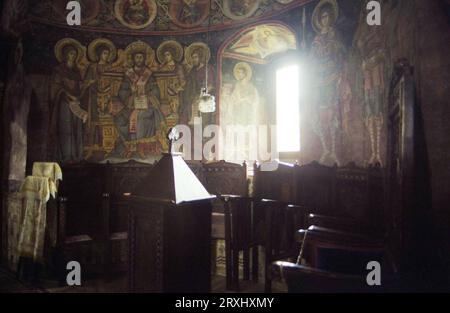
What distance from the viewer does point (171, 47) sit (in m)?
7.19

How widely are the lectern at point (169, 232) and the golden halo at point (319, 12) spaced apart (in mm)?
3752

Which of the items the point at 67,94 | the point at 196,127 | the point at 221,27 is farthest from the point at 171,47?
the point at 67,94

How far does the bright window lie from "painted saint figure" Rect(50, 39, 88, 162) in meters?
4.25

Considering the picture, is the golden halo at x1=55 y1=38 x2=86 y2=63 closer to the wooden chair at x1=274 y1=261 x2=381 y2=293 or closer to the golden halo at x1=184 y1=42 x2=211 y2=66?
the golden halo at x1=184 y1=42 x2=211 y2=66

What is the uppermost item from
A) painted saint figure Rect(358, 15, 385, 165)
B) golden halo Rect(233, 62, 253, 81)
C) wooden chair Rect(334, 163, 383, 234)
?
golden halo Rect(233, 62, 253, 81)

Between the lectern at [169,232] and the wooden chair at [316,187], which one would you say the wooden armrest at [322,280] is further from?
Answer: the wooden chair at [316,187]

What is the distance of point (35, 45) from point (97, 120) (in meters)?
1.76

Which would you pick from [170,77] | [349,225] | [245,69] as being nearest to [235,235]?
[349,225]

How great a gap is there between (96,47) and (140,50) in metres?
0.88

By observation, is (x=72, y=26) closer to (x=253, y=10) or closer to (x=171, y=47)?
(x=171, y=47)

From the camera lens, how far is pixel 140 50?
23.3 feet

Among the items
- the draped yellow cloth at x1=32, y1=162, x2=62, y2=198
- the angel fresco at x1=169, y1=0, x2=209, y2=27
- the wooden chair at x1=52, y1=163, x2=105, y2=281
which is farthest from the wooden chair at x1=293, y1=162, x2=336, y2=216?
the draped yellow cloth at x1=32, y1=162, x2=62, y2=198

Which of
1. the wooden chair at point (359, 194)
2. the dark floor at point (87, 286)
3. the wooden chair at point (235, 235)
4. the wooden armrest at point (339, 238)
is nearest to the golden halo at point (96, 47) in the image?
the wooden chair at point (235, 235)

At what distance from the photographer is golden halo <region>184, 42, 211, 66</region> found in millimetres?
7141
